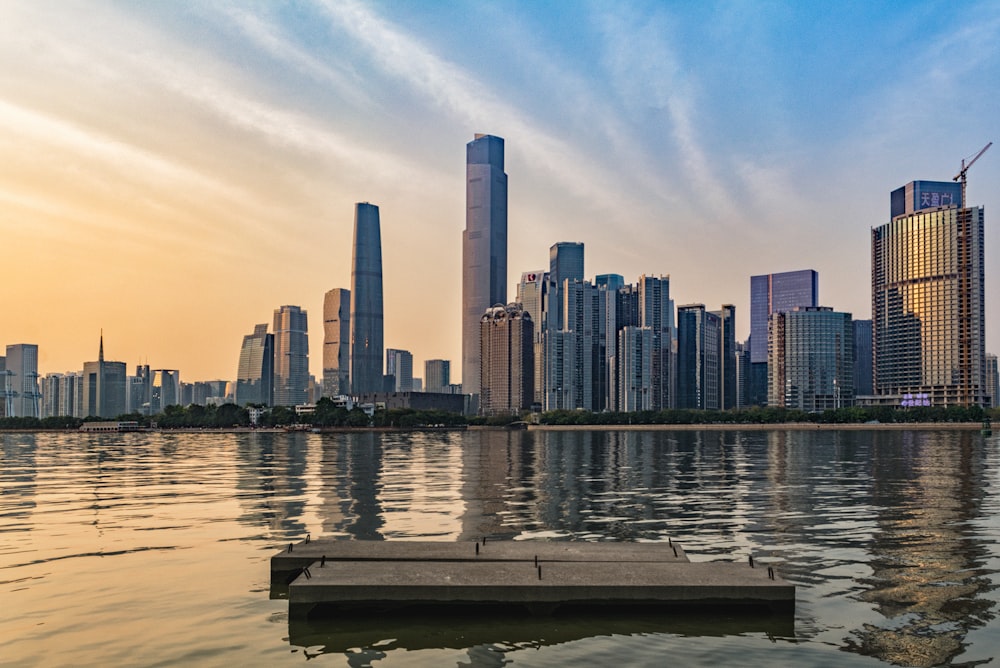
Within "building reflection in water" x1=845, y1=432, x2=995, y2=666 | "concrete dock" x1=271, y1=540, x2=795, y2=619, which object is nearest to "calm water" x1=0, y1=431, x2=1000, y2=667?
"building reflection in water" x1=845, y1=432, x2=995, y2=666

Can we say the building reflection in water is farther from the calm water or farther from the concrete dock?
the concrete dock

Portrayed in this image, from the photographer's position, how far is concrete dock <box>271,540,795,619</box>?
26688 millimetres

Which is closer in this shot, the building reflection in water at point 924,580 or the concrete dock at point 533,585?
the building reflection in water at point 924,580

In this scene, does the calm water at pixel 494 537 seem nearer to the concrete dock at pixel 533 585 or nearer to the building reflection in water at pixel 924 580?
the building reflection in water at pixel 924 580

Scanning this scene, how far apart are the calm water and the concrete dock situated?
1.87 feet

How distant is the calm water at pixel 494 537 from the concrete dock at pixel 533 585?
0.57 metres

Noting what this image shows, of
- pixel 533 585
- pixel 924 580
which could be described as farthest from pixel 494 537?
pixel 924 580

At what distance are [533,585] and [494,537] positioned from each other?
17.3 metres

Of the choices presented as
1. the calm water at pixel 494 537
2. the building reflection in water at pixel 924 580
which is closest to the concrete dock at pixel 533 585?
the calm water at pixel 494 537

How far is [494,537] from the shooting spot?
43781 mm

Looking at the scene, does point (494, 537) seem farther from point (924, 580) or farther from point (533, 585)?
point (924, 580)

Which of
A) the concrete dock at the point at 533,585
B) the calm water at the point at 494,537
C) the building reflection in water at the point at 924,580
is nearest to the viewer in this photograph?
the calm water at the point at 494,537

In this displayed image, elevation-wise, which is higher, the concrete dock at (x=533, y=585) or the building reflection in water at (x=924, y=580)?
the concrete dock at (x=533, y=585)

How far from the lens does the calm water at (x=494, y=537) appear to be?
24.0 meters
